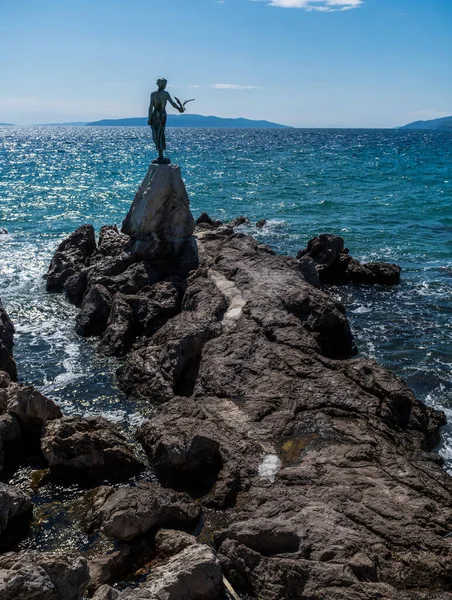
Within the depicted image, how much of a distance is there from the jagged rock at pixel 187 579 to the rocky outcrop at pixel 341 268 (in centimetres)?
1918

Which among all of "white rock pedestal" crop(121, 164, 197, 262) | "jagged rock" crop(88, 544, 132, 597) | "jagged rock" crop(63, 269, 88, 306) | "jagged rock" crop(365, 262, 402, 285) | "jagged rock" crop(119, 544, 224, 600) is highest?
"white rock pedestal" crop(121, 164, 197, 262)

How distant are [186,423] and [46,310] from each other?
1284cm

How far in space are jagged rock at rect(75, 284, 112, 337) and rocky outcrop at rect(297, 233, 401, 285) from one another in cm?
954

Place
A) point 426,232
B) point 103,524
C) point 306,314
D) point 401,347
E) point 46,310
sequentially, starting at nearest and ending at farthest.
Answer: point 103,524 < point 306,314 < point 401,347 < point 46,310 < point 426,232

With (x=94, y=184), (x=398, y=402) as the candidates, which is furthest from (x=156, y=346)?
(x=94, y=184)

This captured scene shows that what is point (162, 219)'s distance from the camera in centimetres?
2367

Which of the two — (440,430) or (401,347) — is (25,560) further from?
(401,347)

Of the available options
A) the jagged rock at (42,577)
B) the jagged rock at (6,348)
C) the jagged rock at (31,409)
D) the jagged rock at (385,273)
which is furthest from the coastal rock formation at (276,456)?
the jagged rock at (385,273)

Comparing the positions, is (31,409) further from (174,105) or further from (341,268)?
(341,268)

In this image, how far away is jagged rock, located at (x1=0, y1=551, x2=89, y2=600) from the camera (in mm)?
6758

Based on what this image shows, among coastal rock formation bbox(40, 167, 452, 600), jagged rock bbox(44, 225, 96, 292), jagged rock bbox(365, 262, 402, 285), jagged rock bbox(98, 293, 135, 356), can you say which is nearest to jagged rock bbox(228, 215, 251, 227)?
jagged rock bbox(44, 225, 96, 292)

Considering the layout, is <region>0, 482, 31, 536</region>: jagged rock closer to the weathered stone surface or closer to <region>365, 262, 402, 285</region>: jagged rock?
the weathered stone surface

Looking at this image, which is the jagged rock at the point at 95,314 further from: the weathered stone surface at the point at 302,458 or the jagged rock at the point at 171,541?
the jagged rock at the point at 171,541

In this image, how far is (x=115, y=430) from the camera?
12.9 m
